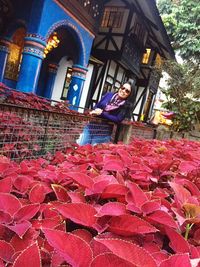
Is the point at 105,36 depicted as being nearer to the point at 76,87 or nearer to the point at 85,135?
the point at 76,87

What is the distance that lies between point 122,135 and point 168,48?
13161 mm

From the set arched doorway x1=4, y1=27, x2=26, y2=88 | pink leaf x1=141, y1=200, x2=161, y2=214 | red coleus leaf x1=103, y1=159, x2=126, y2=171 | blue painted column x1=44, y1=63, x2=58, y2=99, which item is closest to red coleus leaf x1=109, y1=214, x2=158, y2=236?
pink leaf x1=141, y1=200, x2=161, y2=214

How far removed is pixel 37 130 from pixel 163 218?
3565 millimetres

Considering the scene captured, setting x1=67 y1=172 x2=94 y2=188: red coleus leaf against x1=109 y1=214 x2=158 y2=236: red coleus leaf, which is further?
x1=67 y1=172 x2=94 y2=188: red coleus leaf

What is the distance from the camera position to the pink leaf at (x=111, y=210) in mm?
771

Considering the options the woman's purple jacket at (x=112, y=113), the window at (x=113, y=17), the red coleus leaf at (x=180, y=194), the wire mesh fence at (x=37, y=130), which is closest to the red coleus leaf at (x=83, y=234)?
the red coleus leaf at (x=180, y=194)

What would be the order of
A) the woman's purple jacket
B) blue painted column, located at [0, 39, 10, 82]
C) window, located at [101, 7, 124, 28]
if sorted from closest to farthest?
the woman's purple jacket, blue painted column, located at [0, 39, 10, 82], window, located at [101, 7, 124, 28]

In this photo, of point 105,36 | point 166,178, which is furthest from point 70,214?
point 105,36

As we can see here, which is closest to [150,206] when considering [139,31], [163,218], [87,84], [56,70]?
[163,218]

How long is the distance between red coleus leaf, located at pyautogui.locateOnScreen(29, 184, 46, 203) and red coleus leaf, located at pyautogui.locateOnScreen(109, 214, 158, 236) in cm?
30

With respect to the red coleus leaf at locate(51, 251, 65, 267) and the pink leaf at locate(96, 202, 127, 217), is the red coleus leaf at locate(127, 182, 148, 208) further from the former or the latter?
the red coleus leaf at locate(51, 251, 65, 267)

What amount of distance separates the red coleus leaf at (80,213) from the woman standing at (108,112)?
4.09 m

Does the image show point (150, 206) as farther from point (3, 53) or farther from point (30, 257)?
point (3, 53)

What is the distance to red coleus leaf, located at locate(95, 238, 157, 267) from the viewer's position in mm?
534
